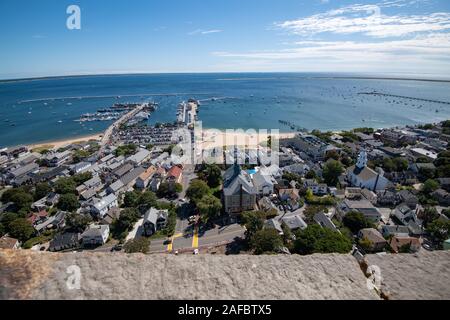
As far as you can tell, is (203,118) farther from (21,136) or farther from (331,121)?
(21,136)

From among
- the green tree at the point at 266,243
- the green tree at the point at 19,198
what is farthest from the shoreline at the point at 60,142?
the green tree at the point at 266,243

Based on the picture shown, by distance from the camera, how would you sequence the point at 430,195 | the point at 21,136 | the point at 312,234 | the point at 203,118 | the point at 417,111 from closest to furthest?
1. the point at 312,234
2. the point at 430,195
3. the point at 21,136
4. the point at 203,118
5. the point at 417,111

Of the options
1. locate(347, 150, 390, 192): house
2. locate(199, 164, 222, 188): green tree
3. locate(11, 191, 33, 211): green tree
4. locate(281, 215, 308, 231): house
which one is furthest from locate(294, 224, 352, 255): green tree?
locate(11, 191, 33, 211): green tree

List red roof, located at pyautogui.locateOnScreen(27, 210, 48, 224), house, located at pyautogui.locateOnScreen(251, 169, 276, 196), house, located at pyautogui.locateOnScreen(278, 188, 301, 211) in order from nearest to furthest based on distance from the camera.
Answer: red roof, located at pyautogui.locateOnScreen(27, 210, 48, 224) < house, located at pyautogui.locateOnScreen(278, 188, 301, 211) < house, located at pyautogui.locateOnScreen(251, 169, 276, 196)

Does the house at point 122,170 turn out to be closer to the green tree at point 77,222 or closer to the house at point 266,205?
the green tree at point 77,222

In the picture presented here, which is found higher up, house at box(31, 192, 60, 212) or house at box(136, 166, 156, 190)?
house at box(136, 166, 156, 190)

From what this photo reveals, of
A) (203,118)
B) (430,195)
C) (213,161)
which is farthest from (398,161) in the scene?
(203,118)

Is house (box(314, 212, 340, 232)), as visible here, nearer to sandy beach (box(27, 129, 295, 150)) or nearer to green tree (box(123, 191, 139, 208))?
green tree (box(123, 191, 139, 208))
